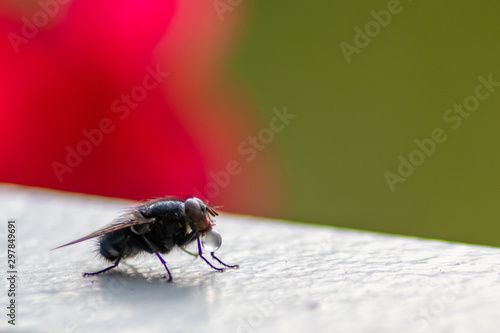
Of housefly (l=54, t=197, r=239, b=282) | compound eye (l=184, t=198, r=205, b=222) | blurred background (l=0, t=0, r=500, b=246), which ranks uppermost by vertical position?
blurred background (l=0, t=0, r=500, b=246)

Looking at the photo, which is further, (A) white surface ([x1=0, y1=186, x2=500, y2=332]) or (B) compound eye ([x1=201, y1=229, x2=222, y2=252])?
(B) compound eye ([x1=201, y1=229, x2=222, y2=252])

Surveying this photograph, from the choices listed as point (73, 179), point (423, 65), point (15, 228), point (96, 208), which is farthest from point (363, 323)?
point (423, 65)

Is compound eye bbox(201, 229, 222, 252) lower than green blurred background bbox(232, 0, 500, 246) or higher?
lower

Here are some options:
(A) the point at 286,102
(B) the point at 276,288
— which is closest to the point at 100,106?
(A) the point at 286,102

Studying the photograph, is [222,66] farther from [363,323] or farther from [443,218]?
[363,323]

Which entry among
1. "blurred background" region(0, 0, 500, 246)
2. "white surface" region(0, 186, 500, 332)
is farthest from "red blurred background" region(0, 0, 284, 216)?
"white surface" region(0, 186, 500, 332)

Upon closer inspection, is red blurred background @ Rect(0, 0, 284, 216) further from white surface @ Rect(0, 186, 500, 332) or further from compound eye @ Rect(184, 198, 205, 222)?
compound eye @ Rect(184, 198, 205, 222)
